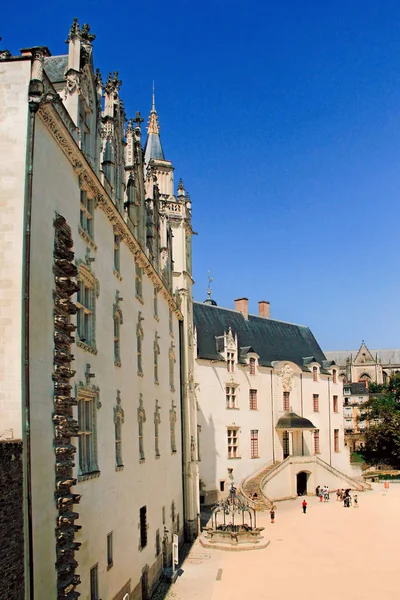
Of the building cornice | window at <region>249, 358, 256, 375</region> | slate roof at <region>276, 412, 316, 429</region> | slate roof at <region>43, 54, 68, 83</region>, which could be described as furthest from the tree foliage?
slate roof at <region>43, 54, 68, 83</region>

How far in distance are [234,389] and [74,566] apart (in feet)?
134

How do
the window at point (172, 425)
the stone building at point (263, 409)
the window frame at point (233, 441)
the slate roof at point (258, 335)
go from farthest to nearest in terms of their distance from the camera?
1. the slate roof at point (258, 335)
2. the window frame at point (233, 441)
3. the stone building at point (263, 409)
4. the window at point (172, 425)

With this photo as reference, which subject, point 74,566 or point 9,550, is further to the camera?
point 74,566

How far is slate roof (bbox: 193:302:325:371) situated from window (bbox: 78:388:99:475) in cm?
3453

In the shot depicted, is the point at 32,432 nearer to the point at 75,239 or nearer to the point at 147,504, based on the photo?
the point at 75,239

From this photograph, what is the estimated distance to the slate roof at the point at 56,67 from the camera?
1701 centimetres

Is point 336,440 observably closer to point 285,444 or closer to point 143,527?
point 285,444

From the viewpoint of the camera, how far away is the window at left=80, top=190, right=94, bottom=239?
55.0 ft

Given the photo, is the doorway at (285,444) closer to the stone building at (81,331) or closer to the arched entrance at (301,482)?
the arched entrance at (301,482)

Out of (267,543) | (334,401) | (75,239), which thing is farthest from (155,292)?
(334,401)

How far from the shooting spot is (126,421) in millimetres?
20656

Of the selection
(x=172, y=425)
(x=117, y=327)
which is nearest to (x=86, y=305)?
(x=117, y=327)

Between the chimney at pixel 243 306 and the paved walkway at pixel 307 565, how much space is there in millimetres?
21811

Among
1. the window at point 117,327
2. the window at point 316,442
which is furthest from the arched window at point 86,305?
the window at point 316,442
